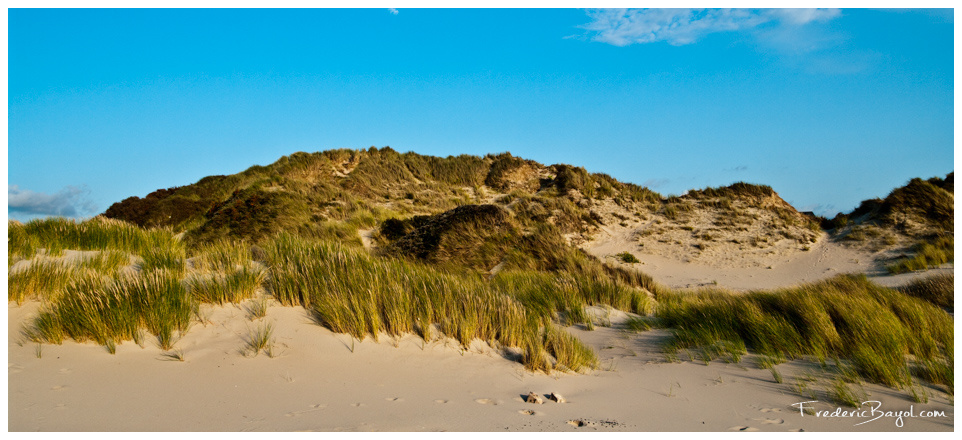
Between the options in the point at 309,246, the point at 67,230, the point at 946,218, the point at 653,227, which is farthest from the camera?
the point at 653,227

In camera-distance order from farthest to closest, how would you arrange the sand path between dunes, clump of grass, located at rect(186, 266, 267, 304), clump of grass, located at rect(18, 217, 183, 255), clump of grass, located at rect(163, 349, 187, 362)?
1. the sand path between dunes
2. clump of grass, located at rect(18, 217, 183, 255)
3. clump of grass, located at rect(186, 266, 267, 304)
4. clump of grass, located at rect(163, 349, 187, 362)

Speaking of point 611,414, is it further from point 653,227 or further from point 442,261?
point 653,227

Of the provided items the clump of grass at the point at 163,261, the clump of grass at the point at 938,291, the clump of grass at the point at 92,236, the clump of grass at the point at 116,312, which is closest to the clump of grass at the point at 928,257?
the clump of grass at the point at 938,291

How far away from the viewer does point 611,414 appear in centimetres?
363

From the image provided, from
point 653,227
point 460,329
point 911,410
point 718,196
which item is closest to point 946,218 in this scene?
point 718,196

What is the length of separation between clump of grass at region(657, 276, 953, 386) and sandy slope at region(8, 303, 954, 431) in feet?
1.39

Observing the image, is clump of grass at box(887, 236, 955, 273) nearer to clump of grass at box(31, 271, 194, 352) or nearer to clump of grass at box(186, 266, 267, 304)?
clump of grass at box(186, 266, 267, 304)

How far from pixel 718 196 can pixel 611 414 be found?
74.6ft

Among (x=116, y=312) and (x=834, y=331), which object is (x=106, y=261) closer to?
(x=116, y=312)

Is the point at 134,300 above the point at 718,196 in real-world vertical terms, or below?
below

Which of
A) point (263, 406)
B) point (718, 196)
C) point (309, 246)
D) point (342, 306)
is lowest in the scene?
point (263, 406)

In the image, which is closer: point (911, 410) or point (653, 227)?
point (911, 410)

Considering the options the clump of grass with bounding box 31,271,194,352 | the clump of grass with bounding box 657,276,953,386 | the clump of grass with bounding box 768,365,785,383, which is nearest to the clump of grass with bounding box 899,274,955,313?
the clump of grass with bounding box 657,276,953,386

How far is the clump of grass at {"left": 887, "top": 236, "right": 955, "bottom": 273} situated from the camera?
14.4 meters
